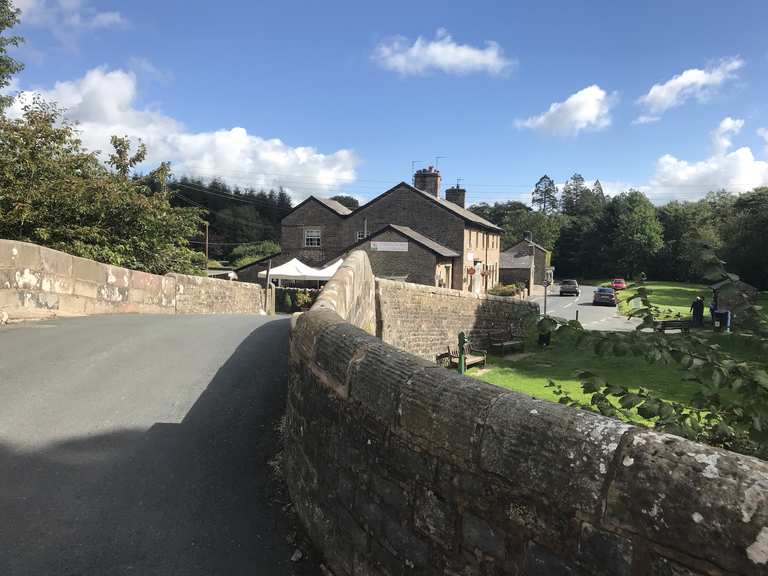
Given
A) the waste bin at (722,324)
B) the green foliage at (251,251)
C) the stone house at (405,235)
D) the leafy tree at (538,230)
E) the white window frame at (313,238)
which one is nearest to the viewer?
the waste bin at (722,324)

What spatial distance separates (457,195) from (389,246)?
16607mm

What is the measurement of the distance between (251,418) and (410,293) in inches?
543

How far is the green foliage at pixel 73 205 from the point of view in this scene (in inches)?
537

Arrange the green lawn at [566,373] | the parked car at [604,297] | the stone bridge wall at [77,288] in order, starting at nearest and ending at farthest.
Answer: the stone bridge wall at [77,288] → the green lawn at [566,373] → the parked car at [604,297]

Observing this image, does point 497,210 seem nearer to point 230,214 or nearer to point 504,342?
point 230,214

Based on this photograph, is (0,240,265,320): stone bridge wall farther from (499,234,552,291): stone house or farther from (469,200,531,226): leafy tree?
(469,200,531,226): leafy tree

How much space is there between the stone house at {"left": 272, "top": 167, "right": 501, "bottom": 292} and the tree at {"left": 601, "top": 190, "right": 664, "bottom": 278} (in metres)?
44.0

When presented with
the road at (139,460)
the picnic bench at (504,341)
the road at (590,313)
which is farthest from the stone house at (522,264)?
the road at (139,460)

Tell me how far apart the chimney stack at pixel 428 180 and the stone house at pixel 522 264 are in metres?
16.1

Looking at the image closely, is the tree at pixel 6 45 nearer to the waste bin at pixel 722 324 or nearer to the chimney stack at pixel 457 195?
the waste bin at pixel 722 324

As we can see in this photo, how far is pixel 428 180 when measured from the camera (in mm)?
46656

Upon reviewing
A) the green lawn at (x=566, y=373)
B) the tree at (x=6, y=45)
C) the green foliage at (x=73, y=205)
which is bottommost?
the green lawn at (x=566, y=373)

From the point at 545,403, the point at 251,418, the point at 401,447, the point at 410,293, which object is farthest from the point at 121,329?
the point at 410,293

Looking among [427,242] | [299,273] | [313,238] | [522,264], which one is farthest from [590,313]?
[522,264]
